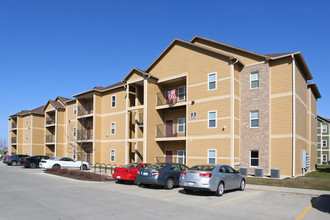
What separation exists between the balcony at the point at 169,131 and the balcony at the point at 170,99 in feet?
7.12

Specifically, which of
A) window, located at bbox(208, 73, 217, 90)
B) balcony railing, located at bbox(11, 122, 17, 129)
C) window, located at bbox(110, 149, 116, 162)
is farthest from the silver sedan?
balcony railing, located at bbox(11, 122, 17, 129)

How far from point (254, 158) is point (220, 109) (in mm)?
4646

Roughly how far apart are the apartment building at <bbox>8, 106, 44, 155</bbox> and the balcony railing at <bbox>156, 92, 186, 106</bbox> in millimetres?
31578

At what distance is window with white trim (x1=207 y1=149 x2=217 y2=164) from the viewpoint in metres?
22.1

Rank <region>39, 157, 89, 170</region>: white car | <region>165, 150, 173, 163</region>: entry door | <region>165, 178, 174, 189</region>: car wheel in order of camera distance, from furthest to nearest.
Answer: <region>165, 150, 173, 163</region>: entry door < <region>39, 157, 89, 170</region>: white car < <region>165, 178, 174, 189</region>: car wheel

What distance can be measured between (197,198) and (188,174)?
123 cm

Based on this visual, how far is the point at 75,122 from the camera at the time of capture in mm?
38719

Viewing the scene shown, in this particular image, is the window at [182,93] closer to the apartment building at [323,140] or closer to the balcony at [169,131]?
the balcony at [169,131]

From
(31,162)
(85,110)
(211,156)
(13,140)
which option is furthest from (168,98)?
(13,140)

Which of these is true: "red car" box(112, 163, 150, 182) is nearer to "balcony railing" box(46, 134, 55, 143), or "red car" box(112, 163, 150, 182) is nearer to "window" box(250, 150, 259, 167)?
"window" box(250, 150, 259, 167)

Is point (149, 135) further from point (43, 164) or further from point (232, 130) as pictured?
point (43, 164)

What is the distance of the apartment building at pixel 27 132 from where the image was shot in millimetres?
49272

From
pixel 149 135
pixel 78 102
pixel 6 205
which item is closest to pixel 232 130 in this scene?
pixel 149 135

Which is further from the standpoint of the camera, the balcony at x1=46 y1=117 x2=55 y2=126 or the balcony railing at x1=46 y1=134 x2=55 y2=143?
the balcony at x1=46 y1=117 x2=55 y2=126
